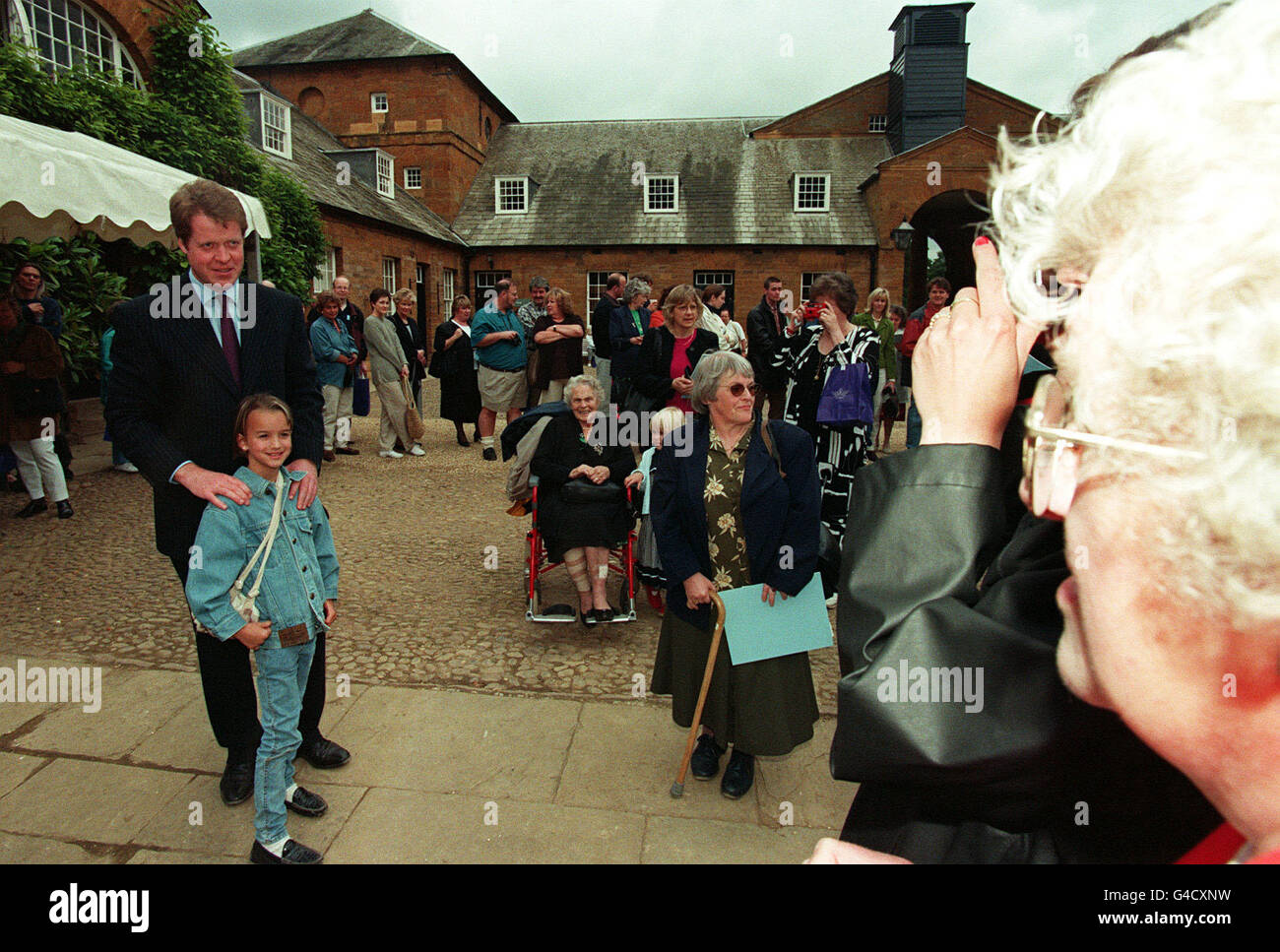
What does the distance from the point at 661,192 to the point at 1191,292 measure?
29547 millimetres

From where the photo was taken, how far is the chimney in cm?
2694

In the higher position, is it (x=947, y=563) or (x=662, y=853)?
(x=947, y=563)

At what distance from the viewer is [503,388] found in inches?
385

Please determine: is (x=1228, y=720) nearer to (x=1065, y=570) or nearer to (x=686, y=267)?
(x=1065, y=570)

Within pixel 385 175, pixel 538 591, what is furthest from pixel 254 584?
pixel 385 175

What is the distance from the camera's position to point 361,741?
3367 mm

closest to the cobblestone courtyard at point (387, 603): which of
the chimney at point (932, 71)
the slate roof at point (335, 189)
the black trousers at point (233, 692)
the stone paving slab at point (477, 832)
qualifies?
the black trousers at point (233, 692)

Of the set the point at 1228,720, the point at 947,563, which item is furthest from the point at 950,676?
the point at 1228,720

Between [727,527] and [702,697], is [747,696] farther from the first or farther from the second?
[727,527]

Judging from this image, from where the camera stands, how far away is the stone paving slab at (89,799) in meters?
2.74

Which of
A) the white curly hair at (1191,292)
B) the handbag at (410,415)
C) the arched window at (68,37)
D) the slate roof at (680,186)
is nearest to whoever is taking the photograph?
the white curly hair at (1191,292)

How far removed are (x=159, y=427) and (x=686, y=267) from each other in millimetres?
25619

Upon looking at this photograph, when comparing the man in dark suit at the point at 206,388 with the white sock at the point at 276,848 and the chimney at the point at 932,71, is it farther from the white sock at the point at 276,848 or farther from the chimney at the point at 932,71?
the chimney at the point at 932,71

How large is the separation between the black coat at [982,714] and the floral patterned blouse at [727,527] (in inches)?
89.5
